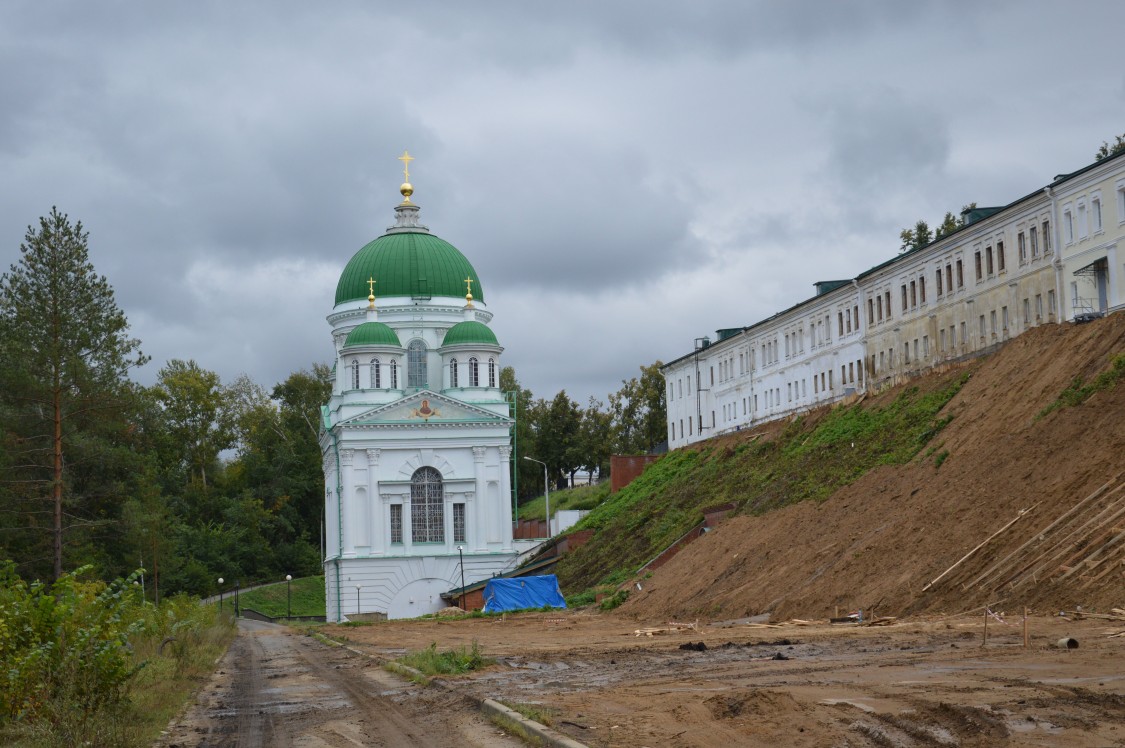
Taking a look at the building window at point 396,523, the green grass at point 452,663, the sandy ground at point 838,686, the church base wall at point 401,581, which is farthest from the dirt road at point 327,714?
the building window at point 396,523

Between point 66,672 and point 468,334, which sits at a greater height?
point 468,334

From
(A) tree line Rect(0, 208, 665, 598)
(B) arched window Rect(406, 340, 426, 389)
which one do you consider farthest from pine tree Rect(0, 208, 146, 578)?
(B) arched window Rect(406, 340, 426, 389)

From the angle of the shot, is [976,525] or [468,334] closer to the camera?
[976,525]

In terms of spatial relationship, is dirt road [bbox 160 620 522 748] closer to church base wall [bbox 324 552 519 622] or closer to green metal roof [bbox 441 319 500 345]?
church base wall [bbox 324 552 519 622]

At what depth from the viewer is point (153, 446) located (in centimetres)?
10369

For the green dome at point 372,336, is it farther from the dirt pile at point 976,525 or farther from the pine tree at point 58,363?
the dirt pile at point 976,525

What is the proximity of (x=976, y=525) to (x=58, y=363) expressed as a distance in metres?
39.8

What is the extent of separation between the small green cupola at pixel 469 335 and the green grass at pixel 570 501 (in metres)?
11.4

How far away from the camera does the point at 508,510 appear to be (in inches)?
3472

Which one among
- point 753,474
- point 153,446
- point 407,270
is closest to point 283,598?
point 153,446

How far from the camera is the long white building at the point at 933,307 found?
48500 mm

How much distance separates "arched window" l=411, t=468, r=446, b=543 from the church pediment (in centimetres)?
310

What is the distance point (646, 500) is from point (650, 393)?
44775mm

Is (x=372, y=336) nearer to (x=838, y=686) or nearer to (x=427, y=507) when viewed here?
(x=427, y=507)
